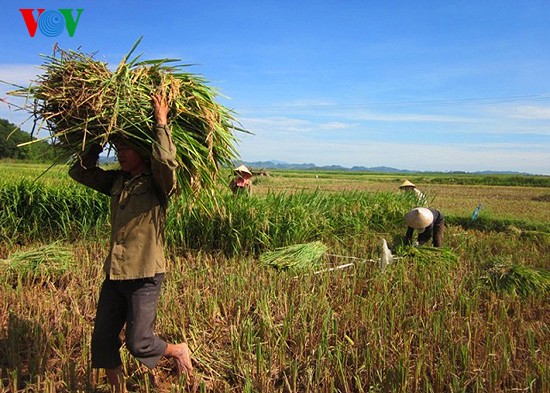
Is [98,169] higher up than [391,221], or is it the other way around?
[98,169]

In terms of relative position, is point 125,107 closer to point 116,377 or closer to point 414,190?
point 116,377

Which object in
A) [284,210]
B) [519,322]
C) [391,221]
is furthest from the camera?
[391,221]

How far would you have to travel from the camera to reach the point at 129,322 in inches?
91.6

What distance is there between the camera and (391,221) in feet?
25.6

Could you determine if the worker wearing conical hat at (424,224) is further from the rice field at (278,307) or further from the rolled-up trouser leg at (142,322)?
the rolled-up trouser leg at (142,322)

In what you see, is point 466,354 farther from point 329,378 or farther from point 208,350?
point 208,350

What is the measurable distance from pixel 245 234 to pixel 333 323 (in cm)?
280

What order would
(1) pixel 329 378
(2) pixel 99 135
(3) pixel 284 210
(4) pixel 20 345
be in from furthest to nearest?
(3) pixel 284 210, (4) pixel 20 345, (1) pixel 329 378, (2) pixel 99 135

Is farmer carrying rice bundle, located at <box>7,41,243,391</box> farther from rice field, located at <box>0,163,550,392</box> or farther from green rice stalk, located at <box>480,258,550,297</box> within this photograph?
green rice stalk, located at <box>480,258,550,297</box>

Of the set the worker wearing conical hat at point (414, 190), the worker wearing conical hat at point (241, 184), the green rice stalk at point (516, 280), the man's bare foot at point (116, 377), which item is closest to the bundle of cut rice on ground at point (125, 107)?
the man's bare foot at point (116, 377)

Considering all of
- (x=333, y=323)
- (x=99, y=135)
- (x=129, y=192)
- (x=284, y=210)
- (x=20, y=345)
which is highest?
(x=99, y=135)

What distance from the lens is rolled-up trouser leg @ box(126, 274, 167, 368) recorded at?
7.51 ft

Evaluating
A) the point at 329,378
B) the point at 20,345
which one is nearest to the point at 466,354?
the point at 329,378

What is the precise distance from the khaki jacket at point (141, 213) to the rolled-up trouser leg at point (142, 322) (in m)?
0.10
